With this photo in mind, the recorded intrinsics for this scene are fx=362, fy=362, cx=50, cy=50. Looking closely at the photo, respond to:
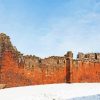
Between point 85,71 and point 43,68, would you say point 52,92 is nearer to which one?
point 43,68

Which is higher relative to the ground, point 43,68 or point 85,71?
point 43,68

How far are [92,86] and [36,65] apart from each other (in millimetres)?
4719

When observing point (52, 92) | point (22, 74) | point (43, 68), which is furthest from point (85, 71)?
point (22, 74)

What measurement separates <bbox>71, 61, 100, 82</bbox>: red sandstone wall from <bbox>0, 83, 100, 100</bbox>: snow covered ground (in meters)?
0.34

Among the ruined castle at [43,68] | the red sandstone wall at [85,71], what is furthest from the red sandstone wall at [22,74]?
the red sandstone wall at [85,71]

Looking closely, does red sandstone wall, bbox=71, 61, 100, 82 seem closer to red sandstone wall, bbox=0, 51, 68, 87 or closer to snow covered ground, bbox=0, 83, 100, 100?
snow covered ground, bbox=0, 83, 100, 100

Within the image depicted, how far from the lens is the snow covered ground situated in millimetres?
18781

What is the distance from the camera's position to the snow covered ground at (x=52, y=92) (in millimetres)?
18781

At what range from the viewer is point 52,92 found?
2097cm

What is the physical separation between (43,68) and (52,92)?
1484mm

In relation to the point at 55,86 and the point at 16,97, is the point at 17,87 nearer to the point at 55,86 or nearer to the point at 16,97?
the point at 16,97

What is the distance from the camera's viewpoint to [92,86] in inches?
926

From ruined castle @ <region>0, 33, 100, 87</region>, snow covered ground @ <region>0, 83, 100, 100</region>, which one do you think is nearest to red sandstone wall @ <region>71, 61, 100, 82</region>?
ruined castle @ <region>0, 33, 100, 87</region>

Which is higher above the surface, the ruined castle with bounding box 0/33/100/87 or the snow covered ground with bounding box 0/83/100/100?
the ruined castle with bounding box 0/33/100/87
